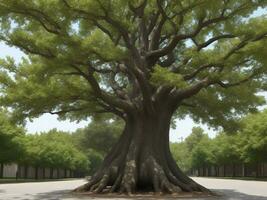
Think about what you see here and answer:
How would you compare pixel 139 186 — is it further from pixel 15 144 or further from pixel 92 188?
pixel 15 144

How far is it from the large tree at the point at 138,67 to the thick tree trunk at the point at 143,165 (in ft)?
0.18

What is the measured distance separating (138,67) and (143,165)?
5.03m

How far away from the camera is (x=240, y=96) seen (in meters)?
26.1

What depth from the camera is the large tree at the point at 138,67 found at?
2047 centimetres

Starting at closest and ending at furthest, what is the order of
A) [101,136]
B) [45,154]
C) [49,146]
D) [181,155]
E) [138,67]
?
1. [138,67]
2. [45,154]
3. [49,146]
4. [101,136]
5. [181,155]

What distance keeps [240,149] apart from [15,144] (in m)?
33.6

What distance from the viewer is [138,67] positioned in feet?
79.8

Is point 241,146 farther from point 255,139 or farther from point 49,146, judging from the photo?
point 49,146

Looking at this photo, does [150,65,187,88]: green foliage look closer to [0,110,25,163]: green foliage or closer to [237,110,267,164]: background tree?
[0,110,25,163]: green foliage

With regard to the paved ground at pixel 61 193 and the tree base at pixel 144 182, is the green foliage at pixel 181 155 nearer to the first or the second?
the paved ground at pixel 61 193

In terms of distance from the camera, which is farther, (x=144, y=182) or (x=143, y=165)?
(x=143, y=165)

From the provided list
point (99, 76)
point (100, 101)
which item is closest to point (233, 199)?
point (100, 101)

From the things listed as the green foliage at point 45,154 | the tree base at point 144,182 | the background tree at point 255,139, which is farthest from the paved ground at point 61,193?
the green foliage at point 45,154

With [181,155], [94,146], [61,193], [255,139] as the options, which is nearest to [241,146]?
[255,139]
